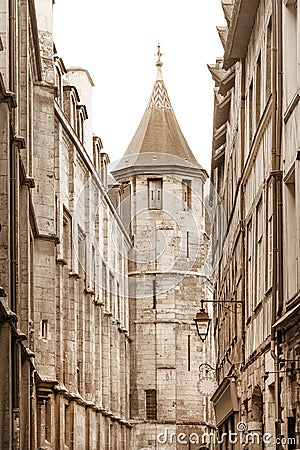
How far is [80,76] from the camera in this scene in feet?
157

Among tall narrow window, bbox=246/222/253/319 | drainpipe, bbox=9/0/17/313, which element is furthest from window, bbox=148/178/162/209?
drainpipe, bbox=9/0/17/313

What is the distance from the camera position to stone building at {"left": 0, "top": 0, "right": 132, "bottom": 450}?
19.0 metres

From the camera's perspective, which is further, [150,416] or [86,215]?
[150,416]

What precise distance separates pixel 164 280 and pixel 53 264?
31.3 m

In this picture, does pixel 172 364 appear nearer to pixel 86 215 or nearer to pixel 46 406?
pixel 86 215

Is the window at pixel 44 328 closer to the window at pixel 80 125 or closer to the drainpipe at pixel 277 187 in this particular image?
the window at pixel 80 125

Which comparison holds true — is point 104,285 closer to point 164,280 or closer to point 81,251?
point 81,251

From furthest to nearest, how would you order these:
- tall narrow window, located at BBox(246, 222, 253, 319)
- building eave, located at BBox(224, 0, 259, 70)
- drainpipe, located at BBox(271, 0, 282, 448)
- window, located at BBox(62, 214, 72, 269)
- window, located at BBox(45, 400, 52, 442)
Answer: window, located at BBox(62, 214, 72, 269)
window, located at BBox(45, 400, 52, 442)
tall narrow window, located at BBox(246, 222, 253, 319)
building eave, located at BBox(224, 0, 259, 70)
drainpipe, located at BBox(271, 0, 282, 448)

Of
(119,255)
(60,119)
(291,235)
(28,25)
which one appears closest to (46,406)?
(60,119)

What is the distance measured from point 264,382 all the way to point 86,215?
974 inches

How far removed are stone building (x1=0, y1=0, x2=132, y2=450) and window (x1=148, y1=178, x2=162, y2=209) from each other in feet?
13.8

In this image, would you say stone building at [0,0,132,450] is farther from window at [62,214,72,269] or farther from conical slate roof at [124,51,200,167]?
conical slate roof at [124,51,200,167]

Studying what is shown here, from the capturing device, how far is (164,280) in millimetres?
61094

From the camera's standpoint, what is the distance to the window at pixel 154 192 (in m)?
62.2
